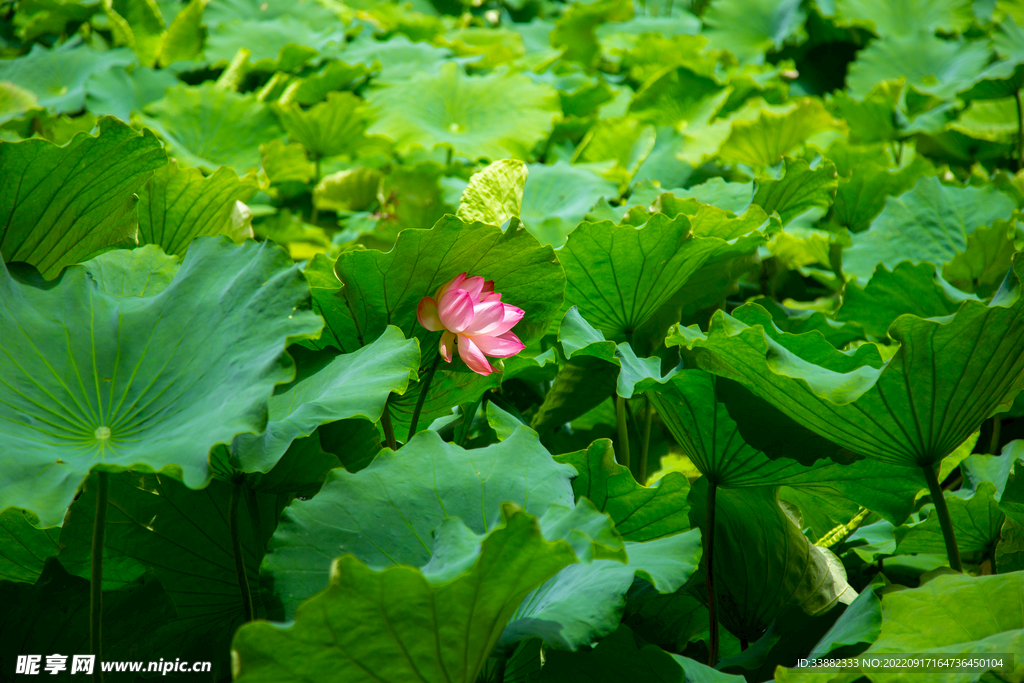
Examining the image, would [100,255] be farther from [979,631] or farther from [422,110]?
[422,110]

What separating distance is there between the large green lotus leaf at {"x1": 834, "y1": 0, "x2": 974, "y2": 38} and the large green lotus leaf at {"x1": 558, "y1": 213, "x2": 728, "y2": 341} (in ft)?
6.33

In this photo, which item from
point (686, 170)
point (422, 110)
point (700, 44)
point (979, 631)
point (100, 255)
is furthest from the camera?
point (700, 44)

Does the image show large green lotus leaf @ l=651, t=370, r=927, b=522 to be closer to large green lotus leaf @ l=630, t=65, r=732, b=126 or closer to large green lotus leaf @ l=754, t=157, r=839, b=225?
large green lotus leaf @ l=754, t=157, r=839, b=225

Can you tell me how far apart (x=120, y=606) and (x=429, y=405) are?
0.36 metres

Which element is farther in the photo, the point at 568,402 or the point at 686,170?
the point at 686,170

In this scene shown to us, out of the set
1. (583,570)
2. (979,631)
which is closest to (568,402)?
(583,570)

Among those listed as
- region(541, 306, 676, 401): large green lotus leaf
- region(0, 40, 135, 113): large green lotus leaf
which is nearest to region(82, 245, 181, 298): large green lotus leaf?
region(541, 306, 676, 401): large green lotus leaf

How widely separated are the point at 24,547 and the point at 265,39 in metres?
1.91

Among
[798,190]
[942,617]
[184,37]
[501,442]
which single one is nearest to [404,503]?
[501,442]

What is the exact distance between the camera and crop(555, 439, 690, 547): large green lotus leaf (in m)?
0.73

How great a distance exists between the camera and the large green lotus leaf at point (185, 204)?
99cm

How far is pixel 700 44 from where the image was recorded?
2.38m

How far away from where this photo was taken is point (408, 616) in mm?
495

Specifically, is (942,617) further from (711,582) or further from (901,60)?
(901,60)
